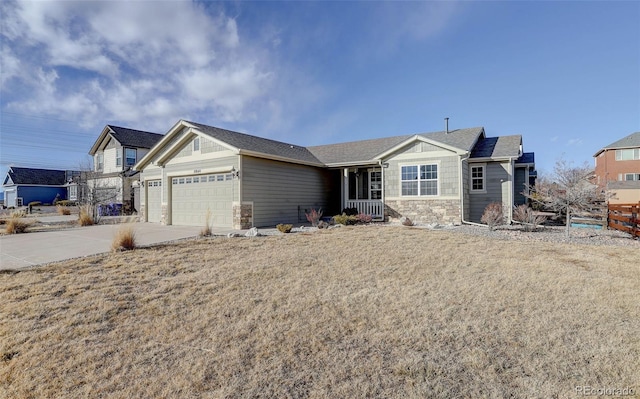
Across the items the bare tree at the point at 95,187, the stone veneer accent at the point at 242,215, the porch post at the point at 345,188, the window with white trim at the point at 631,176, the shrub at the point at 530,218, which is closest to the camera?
the shrub at the point at 530,218

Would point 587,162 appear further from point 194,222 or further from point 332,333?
point 194,222

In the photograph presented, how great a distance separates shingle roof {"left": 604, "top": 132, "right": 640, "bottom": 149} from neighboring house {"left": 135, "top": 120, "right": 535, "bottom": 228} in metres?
29.4

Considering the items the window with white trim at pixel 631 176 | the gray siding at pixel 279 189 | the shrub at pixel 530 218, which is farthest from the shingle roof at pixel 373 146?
the window with white trim at pixel 631 176

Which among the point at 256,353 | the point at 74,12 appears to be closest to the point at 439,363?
the point at 256,353

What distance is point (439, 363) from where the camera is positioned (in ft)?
10.5

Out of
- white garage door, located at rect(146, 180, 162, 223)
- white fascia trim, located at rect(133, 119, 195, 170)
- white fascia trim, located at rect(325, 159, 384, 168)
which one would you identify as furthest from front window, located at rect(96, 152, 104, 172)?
white fascia trim, located at rect(325, 159, 384, 168)

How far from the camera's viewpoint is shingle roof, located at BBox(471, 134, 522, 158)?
13.7 metres

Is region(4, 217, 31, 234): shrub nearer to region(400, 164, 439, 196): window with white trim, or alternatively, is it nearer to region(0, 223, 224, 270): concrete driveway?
region(0, 223, 224, 270): concrete driveway

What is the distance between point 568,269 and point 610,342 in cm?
292

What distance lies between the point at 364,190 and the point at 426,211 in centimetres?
416

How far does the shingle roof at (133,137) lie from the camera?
27.5 m

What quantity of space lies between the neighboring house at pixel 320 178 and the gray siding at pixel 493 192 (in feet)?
0.13

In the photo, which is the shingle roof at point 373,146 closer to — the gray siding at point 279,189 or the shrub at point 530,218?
the gray siding at point 279,189

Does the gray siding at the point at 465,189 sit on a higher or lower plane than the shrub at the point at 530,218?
higher
